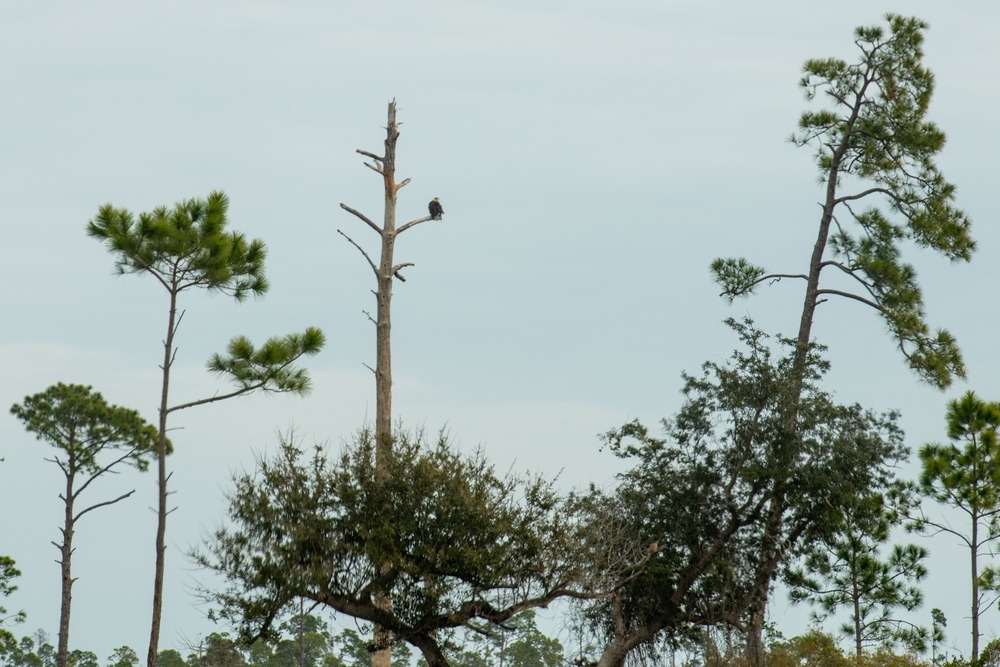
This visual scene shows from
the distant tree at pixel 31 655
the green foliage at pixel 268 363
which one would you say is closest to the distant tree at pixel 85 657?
the distant tree at pixel 31 655

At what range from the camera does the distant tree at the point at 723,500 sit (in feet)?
75.6

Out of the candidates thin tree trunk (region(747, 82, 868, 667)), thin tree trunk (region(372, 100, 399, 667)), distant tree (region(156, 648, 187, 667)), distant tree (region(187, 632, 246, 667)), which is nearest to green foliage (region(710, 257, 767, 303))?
thin tree trunk (region(747, 82, 868, 667))

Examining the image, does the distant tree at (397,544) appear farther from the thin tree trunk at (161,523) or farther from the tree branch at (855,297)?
the tree branch at (855,297)

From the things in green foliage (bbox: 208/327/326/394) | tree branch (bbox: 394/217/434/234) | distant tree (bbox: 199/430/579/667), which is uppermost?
tree branch (bbox: 394/217/434/234)

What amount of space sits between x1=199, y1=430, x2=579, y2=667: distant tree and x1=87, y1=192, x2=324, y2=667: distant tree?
409 cm

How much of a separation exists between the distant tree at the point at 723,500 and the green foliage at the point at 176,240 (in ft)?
26.3

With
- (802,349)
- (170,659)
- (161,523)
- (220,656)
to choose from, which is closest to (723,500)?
(802,349)

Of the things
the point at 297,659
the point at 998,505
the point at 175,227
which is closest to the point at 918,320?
the point at 998,505

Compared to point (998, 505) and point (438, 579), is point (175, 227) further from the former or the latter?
point (998, 505)

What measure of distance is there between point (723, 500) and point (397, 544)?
648cm

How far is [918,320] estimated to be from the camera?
27.3 m

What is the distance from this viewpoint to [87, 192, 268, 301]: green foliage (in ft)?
79.4

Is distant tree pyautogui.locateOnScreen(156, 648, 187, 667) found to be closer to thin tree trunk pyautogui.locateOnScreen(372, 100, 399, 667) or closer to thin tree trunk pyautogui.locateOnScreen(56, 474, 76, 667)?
thin tree trunk pyautogui.locateOnScreen(56, 474, 76, 667)

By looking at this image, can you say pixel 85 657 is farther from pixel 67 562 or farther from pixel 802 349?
pixel 802 349
